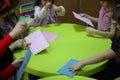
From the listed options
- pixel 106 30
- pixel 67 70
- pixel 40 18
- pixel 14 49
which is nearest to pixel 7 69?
pixel 14 49

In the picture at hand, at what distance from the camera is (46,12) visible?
2182 mm

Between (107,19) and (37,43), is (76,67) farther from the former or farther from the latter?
(107,19)

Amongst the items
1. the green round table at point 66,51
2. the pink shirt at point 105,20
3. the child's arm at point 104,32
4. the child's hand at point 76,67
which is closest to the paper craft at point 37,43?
the green round table at point 66,51

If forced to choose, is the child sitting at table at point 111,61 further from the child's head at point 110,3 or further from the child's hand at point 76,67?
the child's head at point 110,3

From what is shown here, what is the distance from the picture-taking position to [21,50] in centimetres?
170

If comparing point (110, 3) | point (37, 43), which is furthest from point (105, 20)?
point (37, 43)

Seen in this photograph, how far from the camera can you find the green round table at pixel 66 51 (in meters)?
1.48

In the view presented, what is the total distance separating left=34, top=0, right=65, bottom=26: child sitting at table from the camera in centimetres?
217

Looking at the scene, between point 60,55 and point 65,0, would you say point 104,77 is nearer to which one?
point 60,55

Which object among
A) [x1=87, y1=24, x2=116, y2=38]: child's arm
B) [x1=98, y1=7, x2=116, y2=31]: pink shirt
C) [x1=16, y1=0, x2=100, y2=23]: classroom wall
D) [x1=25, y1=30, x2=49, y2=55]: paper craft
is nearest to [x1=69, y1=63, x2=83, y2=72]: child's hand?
[x1=25, y1=30, x2=49, y2=55]: paper craft

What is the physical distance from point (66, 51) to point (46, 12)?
0.63m

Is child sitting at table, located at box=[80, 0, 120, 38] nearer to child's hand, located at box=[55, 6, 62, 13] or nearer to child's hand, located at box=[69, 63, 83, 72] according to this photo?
child's hand, located at box=[55, 6, 62, 13]

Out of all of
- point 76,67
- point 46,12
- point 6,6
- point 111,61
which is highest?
point 6,6

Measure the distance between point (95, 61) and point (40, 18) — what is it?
0.86 m
